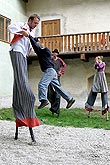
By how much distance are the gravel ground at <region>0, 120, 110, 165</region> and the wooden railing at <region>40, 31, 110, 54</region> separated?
8929 millimetres

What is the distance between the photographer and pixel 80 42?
15555 millimetres

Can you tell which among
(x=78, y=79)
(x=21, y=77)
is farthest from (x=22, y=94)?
(x=78, y=79)

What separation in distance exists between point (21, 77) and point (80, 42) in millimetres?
10760

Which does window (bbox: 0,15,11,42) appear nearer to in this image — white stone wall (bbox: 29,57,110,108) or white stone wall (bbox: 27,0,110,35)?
white stone wall (bbox: 27,0,110,35)

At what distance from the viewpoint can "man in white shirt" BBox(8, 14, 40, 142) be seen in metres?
5.09

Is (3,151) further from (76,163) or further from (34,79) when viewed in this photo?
(34,79)

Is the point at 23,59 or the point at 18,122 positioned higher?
the point at 23,59

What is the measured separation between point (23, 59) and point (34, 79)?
12.3 meters

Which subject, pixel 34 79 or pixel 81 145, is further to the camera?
pixel 34 79

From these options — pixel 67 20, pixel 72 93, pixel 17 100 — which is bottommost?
pixel 72 93

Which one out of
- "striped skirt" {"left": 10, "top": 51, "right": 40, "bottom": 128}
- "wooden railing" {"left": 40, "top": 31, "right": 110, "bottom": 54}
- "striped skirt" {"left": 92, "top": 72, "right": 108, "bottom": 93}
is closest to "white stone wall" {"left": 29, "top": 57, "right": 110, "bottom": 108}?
"wooden railing" {"left": 40, "top": 31, "right": 110, "bottom": 54}

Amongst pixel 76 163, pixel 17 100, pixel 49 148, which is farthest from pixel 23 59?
pixel 76 163

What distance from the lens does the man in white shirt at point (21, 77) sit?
5.09m

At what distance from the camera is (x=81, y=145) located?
5.32m
